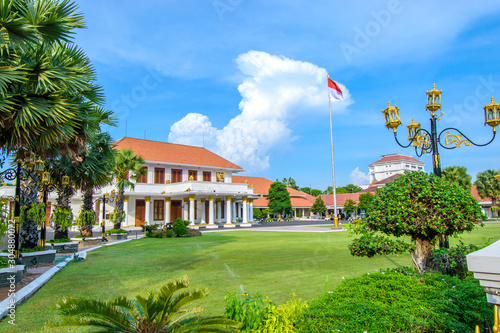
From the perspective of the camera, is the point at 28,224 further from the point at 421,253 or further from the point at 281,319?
the point at 421,253

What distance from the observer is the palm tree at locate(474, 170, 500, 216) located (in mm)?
44156

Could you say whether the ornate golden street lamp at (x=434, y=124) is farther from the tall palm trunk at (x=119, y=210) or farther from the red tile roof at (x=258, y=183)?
the red tile roof at (x=258, y=183)

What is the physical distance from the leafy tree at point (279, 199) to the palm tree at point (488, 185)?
27770mm

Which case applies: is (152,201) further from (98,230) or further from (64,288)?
(64,288)

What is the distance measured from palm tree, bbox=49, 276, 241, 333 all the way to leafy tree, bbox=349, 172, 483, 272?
3.52 m

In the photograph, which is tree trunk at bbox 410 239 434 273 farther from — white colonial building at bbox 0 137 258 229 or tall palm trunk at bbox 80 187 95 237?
white colonial building at bbox 0 137 258 229

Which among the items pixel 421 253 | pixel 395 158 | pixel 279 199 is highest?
pixel 395 158

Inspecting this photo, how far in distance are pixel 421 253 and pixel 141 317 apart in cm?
543

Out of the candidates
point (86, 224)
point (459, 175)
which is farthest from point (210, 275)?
point (459, 175)

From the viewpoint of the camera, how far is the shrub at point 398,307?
364 centimetres

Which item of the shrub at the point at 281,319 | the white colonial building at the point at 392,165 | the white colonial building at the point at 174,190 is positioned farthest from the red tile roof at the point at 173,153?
the white colonial building at the point at 392,165

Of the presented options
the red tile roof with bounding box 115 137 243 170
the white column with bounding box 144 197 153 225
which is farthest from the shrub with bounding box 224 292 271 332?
the red tile roof with bounding box 115 137 243 170

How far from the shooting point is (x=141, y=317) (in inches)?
164

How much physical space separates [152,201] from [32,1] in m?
31.5
